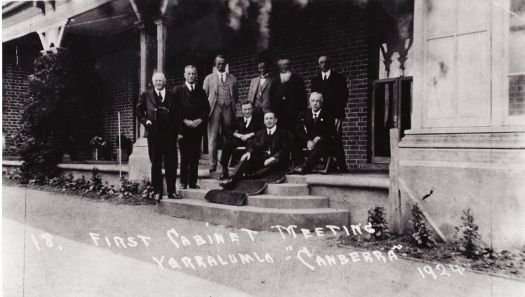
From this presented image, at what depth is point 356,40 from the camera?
8242 mm

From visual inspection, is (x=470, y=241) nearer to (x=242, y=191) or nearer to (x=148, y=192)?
(x=242, y=191)

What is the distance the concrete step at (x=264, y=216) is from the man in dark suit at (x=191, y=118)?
952 millimetres

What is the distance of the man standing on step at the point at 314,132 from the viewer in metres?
6.34

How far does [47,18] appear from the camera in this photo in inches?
435

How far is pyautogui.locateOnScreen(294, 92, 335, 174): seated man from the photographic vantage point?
634 cm

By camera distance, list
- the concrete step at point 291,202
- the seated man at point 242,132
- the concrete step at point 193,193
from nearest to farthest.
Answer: the concrete step at point 291,202
the concrete step at point 193,193
the seated man at point 242,132

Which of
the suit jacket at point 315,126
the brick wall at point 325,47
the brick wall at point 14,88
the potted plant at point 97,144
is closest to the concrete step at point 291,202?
the suit jacket at point 315,126

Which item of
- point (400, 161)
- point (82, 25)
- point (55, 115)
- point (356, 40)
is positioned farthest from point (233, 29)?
point (400, 161)

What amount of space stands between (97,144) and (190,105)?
636 cm

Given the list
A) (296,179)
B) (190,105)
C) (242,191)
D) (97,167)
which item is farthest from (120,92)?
(296,179)

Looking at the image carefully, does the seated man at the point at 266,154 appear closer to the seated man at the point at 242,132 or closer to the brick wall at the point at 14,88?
the seated man at the point at 242,132

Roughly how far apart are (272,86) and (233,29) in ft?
9.96

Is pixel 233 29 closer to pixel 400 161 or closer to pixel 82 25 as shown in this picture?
pixel 82 25

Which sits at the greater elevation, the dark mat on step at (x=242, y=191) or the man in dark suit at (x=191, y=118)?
the man in dark suit at (x=191, y=118)
